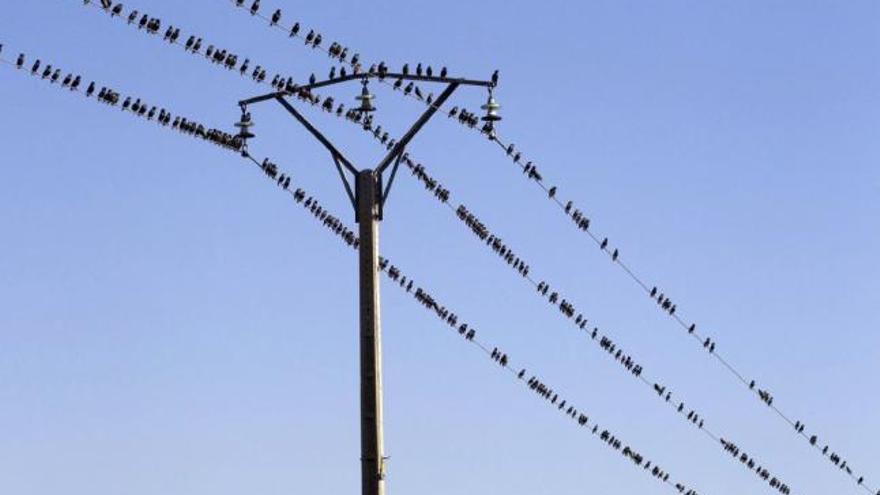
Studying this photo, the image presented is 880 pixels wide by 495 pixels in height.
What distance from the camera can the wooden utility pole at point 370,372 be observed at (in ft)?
101

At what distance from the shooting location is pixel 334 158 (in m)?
32.4

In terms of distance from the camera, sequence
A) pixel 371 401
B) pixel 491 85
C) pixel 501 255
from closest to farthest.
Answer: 1. pixel 371 401
2. pixel 491 85
3. pixel 501 255

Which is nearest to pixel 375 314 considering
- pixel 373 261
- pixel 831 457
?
pixel 373 261

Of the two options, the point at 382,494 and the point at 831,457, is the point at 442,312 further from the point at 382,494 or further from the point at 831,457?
the point at 831,457

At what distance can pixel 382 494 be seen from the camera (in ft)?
102

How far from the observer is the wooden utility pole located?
1211 inches

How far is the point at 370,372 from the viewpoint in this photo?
101ft

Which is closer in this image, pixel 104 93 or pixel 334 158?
pixel 334 158

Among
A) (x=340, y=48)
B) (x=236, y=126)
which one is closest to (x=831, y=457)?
(x=340, y=48)

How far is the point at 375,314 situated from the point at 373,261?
0.82 m

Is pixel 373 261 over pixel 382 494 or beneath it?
over

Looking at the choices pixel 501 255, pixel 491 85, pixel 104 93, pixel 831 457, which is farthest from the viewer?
pixel 831 457

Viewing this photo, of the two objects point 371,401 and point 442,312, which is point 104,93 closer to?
point 442,312

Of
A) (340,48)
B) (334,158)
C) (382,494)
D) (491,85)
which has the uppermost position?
(340,48)
